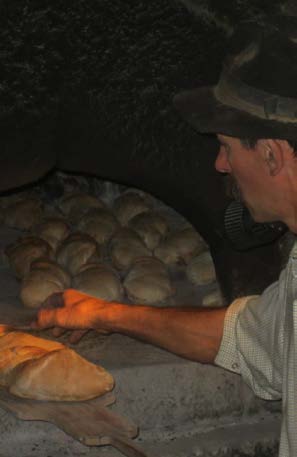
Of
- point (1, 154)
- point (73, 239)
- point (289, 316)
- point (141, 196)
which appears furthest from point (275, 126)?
point (141, 196)

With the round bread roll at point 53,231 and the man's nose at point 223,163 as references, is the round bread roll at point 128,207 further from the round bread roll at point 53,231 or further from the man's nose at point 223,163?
the man's nose at point 223,163

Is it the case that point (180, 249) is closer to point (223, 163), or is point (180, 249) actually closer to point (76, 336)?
point (76, 336)

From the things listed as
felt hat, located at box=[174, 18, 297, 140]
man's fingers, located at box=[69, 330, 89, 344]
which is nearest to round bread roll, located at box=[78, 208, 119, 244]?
man's fingers, located at box=[69, 330, 89, 344]

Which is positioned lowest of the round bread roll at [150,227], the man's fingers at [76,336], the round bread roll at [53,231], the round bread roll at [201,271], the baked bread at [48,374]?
the round bread roll at [53,231]

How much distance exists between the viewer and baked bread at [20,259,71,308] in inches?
133

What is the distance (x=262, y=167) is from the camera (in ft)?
6.66

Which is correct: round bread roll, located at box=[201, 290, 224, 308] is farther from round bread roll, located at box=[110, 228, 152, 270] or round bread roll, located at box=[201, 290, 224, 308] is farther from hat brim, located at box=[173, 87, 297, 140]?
hat brim, located at box=[173, 87, 297, 140]

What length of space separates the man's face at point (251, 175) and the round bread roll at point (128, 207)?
7.53 ft

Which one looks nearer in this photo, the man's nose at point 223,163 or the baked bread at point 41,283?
the man's nose at point 223,163

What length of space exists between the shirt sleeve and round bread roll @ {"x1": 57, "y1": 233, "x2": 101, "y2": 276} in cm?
136

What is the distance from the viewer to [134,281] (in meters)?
3.55

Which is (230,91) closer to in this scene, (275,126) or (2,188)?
(275,126)

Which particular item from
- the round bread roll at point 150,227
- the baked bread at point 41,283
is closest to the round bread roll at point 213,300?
the baked bread at point 41,283

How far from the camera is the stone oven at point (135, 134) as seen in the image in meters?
2.79
